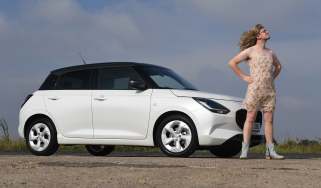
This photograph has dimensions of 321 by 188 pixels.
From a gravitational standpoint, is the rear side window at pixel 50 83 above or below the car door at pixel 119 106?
above

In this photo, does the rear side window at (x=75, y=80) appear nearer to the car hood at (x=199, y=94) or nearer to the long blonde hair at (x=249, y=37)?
the car hood at (x=199, y=94)

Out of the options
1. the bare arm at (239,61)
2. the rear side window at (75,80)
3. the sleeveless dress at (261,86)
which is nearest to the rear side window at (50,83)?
the rear side window at (75,80)

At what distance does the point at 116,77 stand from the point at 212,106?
2.02 meters

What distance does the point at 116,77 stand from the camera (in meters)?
12.7

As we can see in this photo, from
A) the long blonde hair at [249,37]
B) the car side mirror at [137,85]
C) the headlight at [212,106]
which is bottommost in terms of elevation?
the headlight at [212,106]

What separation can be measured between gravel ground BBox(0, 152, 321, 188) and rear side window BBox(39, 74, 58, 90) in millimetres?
3638

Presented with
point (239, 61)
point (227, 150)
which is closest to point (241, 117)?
point (239, 61)

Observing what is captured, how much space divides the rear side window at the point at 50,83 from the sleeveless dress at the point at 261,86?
12.9 feet

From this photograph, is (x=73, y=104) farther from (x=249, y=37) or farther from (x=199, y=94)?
(x=249, y=37)

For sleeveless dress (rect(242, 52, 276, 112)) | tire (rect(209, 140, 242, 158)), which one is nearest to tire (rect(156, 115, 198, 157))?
sleeveless dress (rect(242, 52, 276, 112))

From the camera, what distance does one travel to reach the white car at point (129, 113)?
38.0 ft

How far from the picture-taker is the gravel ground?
287 inches

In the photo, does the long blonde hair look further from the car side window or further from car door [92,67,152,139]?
the car side window

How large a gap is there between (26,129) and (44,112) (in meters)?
0.52
